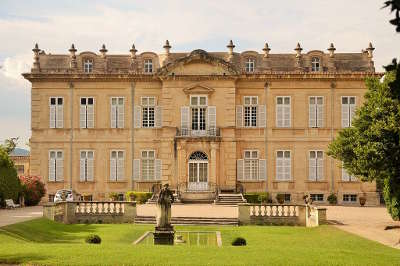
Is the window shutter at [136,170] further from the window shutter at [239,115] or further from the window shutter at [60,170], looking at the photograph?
the window shutter at [239,115]

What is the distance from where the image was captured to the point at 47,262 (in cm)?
1474

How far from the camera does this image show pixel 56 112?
4272 centimetres

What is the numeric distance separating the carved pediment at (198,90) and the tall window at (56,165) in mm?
9016

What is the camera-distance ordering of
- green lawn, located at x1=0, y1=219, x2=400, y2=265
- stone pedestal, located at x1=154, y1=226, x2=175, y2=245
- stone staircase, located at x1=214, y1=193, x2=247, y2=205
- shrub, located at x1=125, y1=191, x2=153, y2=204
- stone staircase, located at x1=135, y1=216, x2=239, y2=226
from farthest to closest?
shrub, located at x1=125, y1=191, x2=153, y2=204 < stone staircase, located at x1=214, y1=193, x2=247, y2=205 < stone staircase, located at x1=135, y1=216, x2=239, y2=226 < stone pedestal, located at x1=154, y1=226, x2=175, y2=245 < green lawn, located at x1=0, y1=219, x2=400, y2=265

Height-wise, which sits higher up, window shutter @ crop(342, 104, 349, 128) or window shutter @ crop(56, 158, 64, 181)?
window shutter @ crop(342, 104, 349, 128)

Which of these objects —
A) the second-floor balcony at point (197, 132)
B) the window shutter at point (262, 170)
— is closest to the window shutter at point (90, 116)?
the second-floor balcony at point (197, 132)

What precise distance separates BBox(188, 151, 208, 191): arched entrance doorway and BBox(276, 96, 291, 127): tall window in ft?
17.4

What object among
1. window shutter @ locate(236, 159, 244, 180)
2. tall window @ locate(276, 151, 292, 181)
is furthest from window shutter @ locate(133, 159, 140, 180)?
tall window @ locate(276, 151, 292, 181)

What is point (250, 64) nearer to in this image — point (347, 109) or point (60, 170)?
point (347, 109)

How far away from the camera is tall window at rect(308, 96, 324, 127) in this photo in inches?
1671

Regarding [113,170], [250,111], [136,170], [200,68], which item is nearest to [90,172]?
[113,170]

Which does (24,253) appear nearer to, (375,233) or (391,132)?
(375,233)

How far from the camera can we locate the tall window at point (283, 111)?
42.5 meters

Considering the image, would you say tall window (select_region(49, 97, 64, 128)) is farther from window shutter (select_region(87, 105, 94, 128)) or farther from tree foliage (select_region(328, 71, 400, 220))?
tree foliage (select_region(328, 71, 400, 220))
